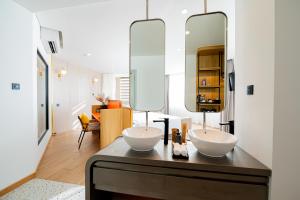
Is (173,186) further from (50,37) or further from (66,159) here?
(50,37)

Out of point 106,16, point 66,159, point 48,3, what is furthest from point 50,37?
point 66,159

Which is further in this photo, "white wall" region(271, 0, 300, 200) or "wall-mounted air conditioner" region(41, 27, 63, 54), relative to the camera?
"wall-mounted air conditioner" region(41, 27, 63, 54)

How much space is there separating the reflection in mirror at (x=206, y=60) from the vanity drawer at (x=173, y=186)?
2.89ft

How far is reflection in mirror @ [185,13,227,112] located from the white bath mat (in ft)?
6.27

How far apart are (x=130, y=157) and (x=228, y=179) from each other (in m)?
0.68

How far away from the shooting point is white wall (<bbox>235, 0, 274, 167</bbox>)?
0.88 m

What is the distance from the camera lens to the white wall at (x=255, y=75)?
2.87 feet

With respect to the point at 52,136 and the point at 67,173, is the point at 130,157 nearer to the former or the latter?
the point at 67,173

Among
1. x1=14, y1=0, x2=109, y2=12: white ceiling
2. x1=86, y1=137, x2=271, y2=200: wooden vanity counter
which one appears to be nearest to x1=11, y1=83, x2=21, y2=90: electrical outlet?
x1=14, y1=0, x2=109, y2=12: white ceiling

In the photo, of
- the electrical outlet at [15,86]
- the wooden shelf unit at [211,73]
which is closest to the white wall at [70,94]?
the electrical outlet at [15,86]

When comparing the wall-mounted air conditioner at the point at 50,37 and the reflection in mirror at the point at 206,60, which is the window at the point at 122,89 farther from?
the reflection in mirror at the point at 206,60

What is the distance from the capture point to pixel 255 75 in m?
1.03

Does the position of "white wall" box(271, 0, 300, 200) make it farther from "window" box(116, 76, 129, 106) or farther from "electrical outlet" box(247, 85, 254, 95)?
"window" box(116, 76, 129, 106)

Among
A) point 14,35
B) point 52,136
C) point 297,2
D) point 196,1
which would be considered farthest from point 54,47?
point 297,2
